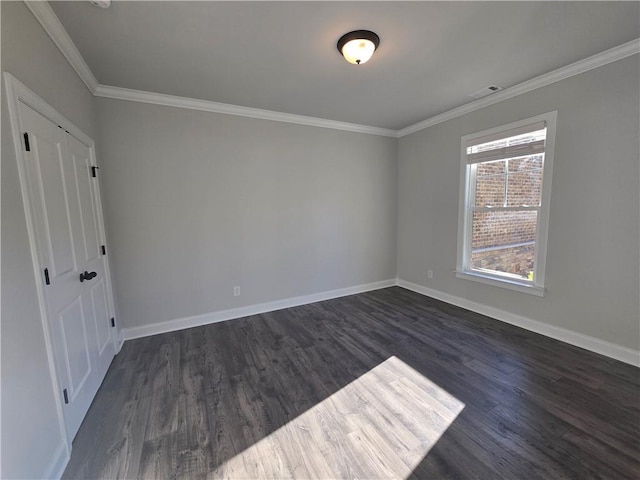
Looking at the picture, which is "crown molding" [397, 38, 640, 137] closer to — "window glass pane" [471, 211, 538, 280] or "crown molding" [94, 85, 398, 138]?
"crown molding" [94, 85, 398, 138]

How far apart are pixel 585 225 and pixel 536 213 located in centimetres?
43

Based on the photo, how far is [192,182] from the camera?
3195 millimetres

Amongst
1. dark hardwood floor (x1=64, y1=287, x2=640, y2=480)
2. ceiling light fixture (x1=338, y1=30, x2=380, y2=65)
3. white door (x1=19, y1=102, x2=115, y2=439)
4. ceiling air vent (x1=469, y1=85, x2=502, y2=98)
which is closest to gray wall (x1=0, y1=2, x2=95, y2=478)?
white door (x1=19, y1=102, x2=115, y2=439)

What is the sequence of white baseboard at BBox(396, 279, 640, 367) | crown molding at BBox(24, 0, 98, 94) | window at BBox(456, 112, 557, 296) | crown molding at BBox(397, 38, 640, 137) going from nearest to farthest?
crown molding at BBox(24, 0, 98, 94), crown molding at BBox(397, 38, 640, 137), white baseboard at BBox(396, 279, 640, 367), window at BBox(456, 112, 557, 296)

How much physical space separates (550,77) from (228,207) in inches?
147

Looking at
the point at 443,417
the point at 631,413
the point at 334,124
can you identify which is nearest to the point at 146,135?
the point at 334,124

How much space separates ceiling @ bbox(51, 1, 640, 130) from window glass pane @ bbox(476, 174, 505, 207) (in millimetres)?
1070

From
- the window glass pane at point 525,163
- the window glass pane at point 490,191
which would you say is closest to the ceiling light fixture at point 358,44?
the window glass pane at point 525,163

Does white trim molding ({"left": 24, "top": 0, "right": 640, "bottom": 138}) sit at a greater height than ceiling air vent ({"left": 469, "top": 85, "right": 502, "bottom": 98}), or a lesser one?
lesser

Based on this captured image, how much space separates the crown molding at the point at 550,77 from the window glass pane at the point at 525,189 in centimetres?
88

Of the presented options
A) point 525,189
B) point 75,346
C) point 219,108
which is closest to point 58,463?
point 75,346

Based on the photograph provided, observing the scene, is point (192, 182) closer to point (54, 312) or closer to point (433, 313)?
point (54, 312)

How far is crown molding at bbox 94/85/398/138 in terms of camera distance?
279 cm

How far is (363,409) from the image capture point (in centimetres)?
193
